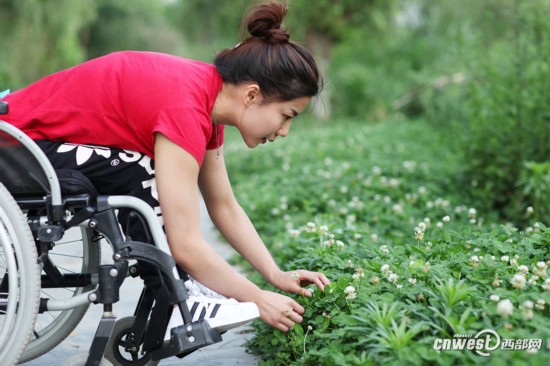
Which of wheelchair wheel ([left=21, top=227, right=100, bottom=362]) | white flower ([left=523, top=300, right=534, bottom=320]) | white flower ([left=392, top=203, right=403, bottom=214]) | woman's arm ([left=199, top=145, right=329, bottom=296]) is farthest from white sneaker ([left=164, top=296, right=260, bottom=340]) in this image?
white flower ([left=392, top=203, right=403, bottom=214])

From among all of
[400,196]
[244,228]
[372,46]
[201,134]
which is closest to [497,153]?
[400,196]

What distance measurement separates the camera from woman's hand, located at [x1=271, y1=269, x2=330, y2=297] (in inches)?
95.0

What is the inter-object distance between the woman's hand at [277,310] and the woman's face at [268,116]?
515 mm

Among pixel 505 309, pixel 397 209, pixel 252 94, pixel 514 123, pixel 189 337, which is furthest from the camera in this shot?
pixel 514 123

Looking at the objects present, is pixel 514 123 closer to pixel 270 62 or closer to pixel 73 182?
pixel 270 62

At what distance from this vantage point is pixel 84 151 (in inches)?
88.5

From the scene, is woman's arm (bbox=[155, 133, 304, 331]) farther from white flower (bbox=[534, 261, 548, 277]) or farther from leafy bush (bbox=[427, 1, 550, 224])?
leafy bush (bbox=[427, 1, 550, 224])

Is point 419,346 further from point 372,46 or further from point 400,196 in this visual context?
point 372,46

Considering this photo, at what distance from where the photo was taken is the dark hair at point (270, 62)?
2.29 meters

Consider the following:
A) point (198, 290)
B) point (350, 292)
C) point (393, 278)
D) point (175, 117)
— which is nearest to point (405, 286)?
point (393, 278)

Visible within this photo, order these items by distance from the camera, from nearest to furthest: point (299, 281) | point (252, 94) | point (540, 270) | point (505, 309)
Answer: point (505, 309)
point (540, 270)
point (252, 94)
point (299, 281)

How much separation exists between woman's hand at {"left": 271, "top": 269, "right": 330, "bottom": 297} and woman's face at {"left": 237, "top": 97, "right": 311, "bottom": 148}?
0.48 meters

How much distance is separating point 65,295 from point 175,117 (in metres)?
0.89

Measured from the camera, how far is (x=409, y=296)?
Answer: 2160 mm
